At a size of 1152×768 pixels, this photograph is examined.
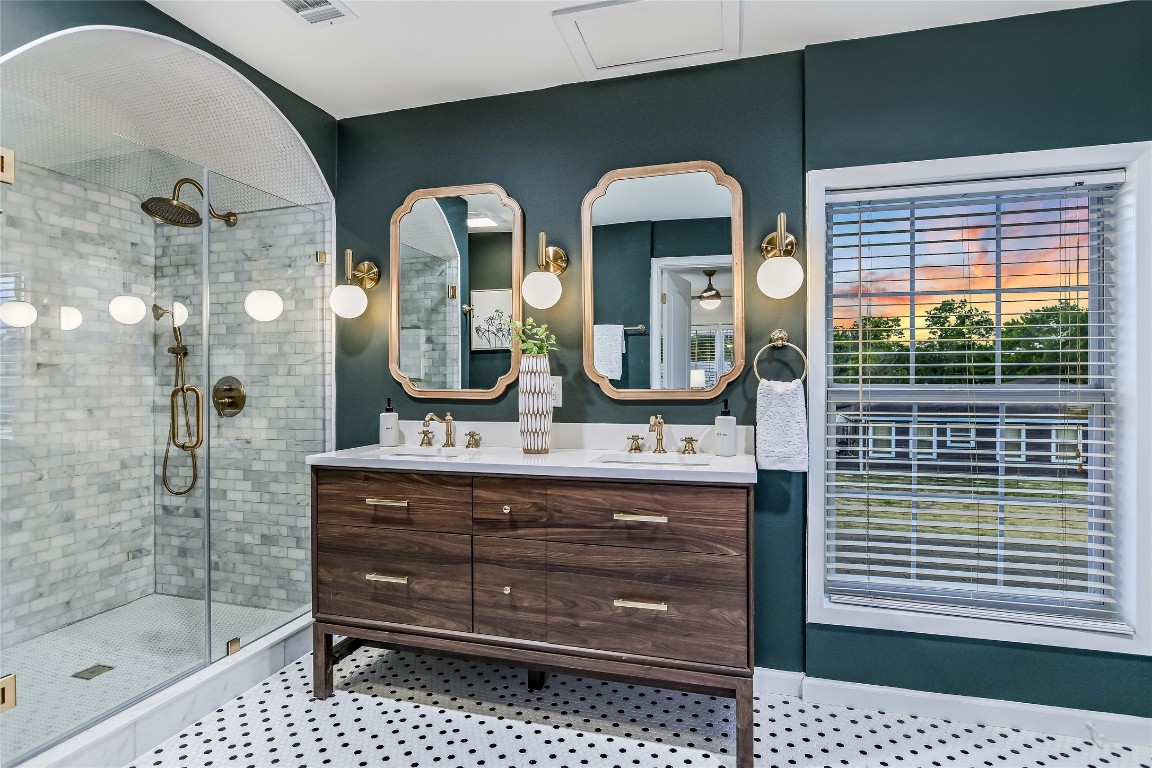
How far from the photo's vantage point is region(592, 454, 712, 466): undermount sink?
2172mm

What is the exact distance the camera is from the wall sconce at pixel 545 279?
2.44 meters

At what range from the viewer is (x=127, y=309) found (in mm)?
1987

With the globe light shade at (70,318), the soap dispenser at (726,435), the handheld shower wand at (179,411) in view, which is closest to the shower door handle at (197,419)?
the handheld shower wand at (179,411)

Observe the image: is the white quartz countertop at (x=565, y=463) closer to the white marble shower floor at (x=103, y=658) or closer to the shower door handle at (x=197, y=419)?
the shower door handle at (x=197, y=419)

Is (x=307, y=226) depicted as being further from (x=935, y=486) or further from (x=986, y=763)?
(x=986, y=763)

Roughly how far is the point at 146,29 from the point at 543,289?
1.55 meters

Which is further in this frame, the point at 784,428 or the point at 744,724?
the point at 784,428

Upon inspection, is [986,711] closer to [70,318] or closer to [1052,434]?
[1052,434]

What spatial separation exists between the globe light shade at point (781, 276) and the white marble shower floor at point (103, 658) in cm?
236

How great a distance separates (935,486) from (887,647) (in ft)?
1.93

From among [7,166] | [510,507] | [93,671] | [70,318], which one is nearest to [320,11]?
[7,166]

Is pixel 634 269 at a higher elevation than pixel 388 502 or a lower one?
higher

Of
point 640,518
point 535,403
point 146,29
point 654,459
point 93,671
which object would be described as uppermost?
point 146,29

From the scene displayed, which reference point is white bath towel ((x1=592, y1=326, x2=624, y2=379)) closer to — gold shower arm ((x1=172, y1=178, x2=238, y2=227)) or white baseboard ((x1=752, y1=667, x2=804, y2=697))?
white baseboard ((x1=752, y1=667, x2=804, y2=697))
